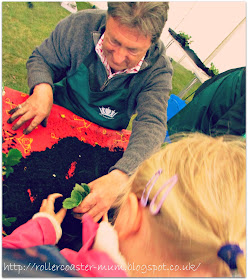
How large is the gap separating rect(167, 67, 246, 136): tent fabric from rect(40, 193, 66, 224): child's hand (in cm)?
85

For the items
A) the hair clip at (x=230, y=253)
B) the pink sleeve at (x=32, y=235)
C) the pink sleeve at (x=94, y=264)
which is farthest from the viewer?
the pink sleeve at (x=32, y=235)

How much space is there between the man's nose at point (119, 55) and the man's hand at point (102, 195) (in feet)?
1.67

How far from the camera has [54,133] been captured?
3.84 ft

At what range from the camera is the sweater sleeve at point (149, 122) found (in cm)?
98

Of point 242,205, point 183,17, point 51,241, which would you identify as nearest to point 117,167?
point 51,241

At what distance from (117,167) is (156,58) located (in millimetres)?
627

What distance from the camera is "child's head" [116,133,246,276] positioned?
19.7 inches

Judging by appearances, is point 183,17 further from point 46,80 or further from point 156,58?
point 46,80

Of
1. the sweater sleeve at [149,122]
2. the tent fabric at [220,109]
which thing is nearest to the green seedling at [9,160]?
the sweater sleeve at [149,122]

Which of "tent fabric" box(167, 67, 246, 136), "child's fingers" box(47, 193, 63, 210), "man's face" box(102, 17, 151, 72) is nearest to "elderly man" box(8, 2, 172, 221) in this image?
"man's face" box(102, 17, 151, 72)

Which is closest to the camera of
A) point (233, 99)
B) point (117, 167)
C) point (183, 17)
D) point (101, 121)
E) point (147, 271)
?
point (147, 271)

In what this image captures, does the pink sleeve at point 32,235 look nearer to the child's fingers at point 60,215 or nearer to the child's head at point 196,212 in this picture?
the child's fingers at point 60,215

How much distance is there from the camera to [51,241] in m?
0.83

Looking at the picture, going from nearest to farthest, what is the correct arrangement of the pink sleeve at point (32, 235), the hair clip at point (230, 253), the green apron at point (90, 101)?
the hair clip at point (230, 253)
the pink sleeve at point (32, 235)
the green apron at point (90, 101)
